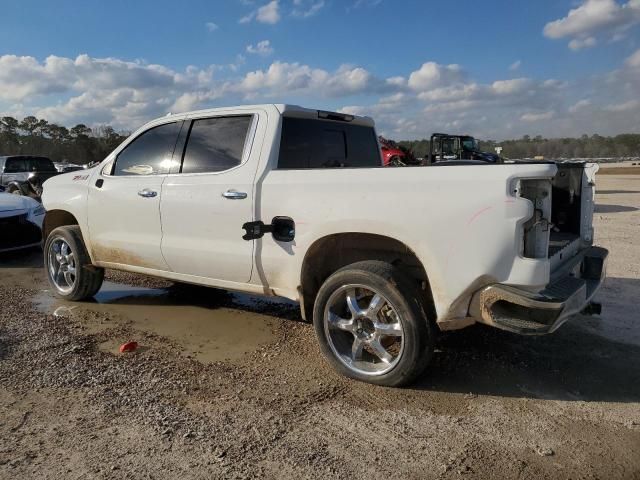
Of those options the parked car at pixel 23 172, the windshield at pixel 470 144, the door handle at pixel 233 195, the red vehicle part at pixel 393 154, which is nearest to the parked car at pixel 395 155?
the red vehicle part at pixel 393 154

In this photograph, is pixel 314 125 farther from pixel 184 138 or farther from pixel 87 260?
pixel 87 260

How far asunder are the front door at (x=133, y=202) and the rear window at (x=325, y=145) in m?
1.20

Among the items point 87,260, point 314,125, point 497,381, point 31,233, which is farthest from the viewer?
point 31,233

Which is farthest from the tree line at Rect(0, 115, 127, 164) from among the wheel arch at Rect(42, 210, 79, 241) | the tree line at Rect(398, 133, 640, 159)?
the tree line at Rect(398, 133, 640, 159)

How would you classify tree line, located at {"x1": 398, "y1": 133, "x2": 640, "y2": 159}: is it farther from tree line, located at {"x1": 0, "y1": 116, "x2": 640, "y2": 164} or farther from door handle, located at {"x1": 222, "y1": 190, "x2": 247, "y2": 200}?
door handle, located at {"x1": 222, "y1": 190, "x2": 247, "y2": 200}

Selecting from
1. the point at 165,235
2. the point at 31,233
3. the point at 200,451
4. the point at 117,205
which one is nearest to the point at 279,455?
the point at 200,451

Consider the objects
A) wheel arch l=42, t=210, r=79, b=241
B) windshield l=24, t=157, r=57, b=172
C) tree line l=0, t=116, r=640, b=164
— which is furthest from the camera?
tree line l=0, t=116, r=640, b=164

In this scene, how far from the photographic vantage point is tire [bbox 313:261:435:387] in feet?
11.4

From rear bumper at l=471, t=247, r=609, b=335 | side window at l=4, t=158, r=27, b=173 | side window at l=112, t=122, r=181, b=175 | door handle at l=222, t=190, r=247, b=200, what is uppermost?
side window at l=4, t=158, r=27, b=173

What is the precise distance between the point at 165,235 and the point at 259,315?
4.35 ft

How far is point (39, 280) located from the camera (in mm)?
7258

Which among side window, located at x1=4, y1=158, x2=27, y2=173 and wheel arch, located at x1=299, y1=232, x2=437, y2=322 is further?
side window, located at x1=4, y1=158, x2=27, y2=173

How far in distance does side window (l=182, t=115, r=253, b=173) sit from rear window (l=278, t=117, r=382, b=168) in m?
0.37

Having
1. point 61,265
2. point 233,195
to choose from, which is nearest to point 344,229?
point 233,195
